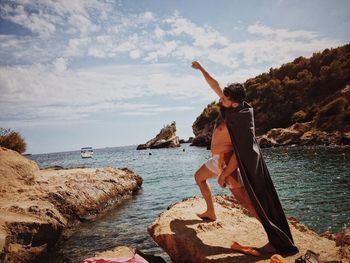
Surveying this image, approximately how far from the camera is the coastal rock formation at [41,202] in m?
6.36

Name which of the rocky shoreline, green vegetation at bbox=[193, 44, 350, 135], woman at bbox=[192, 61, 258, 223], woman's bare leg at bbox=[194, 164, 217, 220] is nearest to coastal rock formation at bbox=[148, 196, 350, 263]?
woman's bare leg at bbox=[194, 164, 217, 220]

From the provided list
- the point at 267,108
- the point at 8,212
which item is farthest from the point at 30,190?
the point at 267,108

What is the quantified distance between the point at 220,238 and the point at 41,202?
5.68 m

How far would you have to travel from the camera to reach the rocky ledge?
135 ft

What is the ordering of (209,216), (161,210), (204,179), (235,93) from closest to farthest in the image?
(235,93), (204,179), (209,216), (161,210)

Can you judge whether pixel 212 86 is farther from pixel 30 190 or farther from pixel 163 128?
pixel 163 128

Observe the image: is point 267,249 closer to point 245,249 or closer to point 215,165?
point 245,249

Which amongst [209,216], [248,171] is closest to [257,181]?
[248,171]

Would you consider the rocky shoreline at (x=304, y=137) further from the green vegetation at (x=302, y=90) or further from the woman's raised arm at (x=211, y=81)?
the woman's raised arm at (x=211, y=81)

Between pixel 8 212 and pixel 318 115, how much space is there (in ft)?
163

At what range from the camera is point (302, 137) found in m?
46.1

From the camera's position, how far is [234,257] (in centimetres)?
424

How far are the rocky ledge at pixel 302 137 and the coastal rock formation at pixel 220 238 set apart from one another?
38.8 meters

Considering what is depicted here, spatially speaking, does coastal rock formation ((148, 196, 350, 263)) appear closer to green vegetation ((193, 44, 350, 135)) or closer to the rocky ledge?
the rocky ledge
